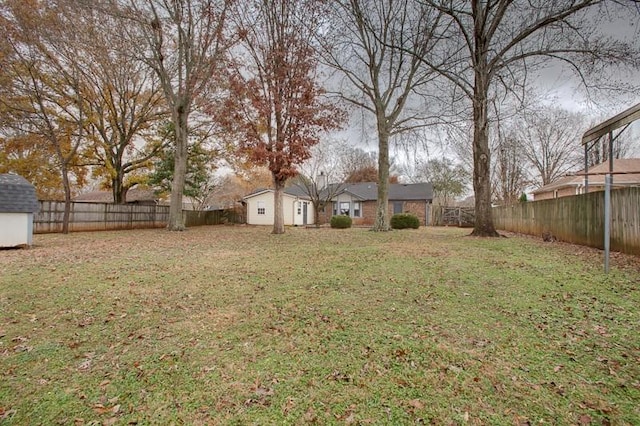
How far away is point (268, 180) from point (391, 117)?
19.0 metres

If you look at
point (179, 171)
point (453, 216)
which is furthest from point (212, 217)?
point (453, 216)

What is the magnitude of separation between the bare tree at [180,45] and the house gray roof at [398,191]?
1534 centimetres

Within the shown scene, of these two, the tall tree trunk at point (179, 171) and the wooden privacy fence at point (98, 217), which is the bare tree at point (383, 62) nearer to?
the tall tree trunk at point (179, 171)

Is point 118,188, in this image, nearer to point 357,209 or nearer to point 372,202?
point 357,209

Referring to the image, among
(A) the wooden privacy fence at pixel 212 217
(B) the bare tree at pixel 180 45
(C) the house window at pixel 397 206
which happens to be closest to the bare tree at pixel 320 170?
(C) the house window at pixel 397 206

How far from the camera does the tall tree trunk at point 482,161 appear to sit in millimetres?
10953

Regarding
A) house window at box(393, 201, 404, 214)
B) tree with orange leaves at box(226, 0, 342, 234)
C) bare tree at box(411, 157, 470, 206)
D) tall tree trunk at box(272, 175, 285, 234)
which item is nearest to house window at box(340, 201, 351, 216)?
house window at box(393, 201, 404, 214)

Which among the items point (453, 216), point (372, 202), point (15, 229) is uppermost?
point (372, 202)

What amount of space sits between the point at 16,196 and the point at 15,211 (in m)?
0.42

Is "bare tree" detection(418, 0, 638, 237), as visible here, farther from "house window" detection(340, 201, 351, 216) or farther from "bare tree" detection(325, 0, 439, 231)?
"house window" detection(340, 201, 351, 216)

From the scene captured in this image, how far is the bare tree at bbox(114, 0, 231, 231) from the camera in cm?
1365

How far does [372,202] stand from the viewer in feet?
91.5

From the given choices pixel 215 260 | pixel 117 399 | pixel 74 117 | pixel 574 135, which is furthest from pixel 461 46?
pixel 574 135

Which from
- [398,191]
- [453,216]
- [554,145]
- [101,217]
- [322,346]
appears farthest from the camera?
[398,191]
